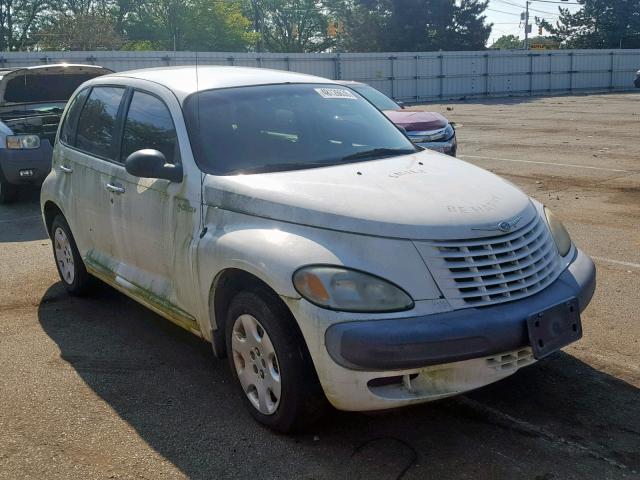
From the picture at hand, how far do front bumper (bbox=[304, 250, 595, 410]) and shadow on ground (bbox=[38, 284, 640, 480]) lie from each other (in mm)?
329

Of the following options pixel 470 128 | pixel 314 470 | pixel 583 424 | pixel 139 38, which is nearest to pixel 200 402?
pixel 314 470

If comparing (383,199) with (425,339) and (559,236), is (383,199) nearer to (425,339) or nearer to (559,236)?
(425,339)

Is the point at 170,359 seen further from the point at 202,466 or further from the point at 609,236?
the point at 609,236

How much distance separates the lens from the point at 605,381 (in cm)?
423

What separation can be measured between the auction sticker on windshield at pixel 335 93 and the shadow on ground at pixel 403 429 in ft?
6.02

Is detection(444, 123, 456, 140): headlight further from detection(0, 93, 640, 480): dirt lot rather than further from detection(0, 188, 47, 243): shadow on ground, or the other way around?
detection(0, 188, 47, 243): shadow on ground

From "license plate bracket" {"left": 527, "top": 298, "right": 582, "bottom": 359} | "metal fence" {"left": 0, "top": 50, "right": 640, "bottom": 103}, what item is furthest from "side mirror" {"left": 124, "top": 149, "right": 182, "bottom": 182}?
"metal fence" {"left": 0, "top": 50, "right": 640, "bottom": 103}

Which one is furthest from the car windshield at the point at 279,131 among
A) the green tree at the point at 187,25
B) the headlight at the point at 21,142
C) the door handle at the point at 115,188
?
the green tree at the point at 187,25

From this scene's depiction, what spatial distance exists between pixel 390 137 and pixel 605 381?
195 centimetres

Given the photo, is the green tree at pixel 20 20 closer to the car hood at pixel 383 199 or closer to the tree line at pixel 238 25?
the tree line at pixel 238 25

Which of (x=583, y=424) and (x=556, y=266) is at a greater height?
(x=556, y=266)

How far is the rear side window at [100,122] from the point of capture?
5234 mm

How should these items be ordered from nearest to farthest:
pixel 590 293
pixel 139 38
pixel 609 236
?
pixel 590 293 → pixel 609 236 → pixel 139 38

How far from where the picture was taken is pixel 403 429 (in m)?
3.79
